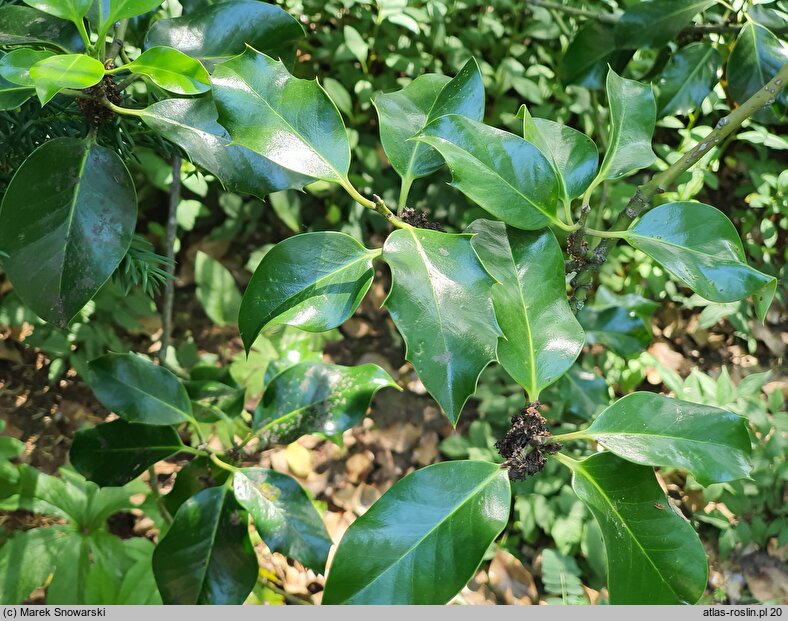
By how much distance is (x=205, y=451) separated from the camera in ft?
3.46

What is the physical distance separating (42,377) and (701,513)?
6.85 ft

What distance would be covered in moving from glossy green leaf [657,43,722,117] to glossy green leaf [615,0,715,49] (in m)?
0.09

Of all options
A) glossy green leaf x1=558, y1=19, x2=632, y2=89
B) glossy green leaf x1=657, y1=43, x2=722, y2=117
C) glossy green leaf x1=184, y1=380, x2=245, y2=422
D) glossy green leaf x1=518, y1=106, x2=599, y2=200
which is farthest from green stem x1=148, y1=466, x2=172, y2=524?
glossy green leaf x1=657, y1=43, x2=722, y2=117

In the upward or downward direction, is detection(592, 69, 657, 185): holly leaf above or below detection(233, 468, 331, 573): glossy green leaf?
above

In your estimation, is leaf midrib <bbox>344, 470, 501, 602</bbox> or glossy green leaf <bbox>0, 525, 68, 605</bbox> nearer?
leaf midrib <bbox>344, 470, 501, 602</bbox>

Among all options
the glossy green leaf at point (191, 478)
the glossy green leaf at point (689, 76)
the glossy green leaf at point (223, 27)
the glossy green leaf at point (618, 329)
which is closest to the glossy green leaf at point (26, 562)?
the glossy green leaf at point (191, 478)

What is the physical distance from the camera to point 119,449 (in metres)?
1.04

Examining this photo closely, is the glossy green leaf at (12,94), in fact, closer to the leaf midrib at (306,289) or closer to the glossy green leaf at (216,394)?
the leaf midrib at (306,289)

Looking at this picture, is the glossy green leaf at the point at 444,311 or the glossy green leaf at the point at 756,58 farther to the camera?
the glossy green leaf at the point at 756,58

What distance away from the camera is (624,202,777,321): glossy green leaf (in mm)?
677

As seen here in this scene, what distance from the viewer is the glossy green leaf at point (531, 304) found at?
2.38 feet

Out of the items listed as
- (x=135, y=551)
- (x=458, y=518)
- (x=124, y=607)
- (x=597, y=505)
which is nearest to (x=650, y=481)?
(x=597, y=505)

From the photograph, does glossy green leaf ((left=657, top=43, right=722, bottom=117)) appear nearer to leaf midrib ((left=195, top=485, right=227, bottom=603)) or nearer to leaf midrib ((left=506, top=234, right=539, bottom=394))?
leaf midrib ((left=506, top=234, right=539, bottom=394))

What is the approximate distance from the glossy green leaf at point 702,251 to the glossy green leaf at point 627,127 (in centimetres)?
8
